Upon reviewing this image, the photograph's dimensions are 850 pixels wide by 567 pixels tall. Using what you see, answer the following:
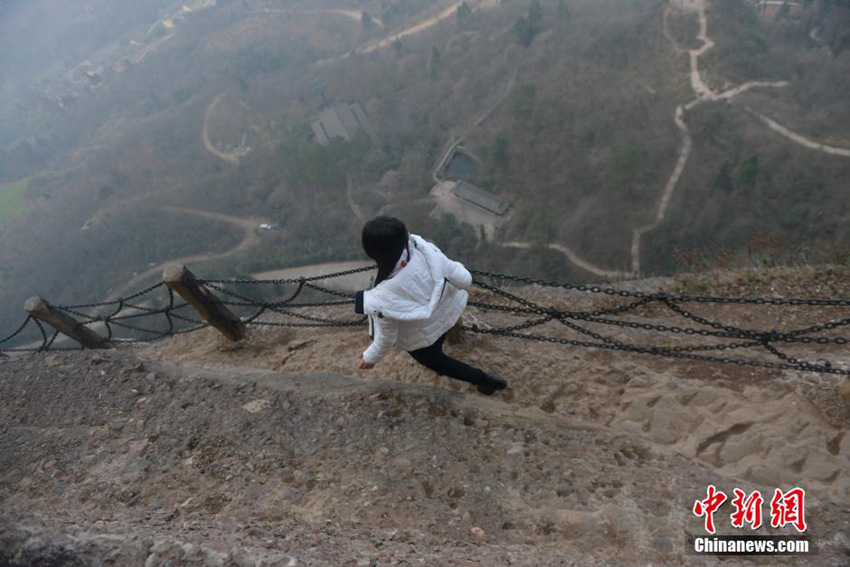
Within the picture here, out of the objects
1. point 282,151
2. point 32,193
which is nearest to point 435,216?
point 282,151

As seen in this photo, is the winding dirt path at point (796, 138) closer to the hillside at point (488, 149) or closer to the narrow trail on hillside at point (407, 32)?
the hillside at point (488, 149)

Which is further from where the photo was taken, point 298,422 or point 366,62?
point 366,62

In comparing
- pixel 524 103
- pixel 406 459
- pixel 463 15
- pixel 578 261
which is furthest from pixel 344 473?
pixel 463 15

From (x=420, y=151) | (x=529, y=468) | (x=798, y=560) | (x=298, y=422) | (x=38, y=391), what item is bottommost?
(x=420, y=151)

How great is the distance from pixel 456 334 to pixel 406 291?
1.67 m

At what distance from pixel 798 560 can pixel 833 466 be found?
3.08 ft

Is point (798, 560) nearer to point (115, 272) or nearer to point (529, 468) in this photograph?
point (529, 468)

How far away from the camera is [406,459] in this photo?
2.89 m

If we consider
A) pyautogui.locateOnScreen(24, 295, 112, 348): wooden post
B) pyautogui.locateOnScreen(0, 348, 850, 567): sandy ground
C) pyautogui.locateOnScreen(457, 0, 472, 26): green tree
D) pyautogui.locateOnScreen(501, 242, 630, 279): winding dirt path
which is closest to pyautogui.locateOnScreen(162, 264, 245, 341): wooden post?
pyautogui.locateOnScreen(0, 348, 850, 567): sandy ground

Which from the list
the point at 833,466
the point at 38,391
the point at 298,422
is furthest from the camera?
the point at 38,391

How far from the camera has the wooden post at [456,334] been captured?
391 cm

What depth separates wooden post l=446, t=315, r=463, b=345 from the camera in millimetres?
3908

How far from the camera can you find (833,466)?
2.83m

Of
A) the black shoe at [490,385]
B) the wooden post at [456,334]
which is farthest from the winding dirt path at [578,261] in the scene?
the black shoe at [490,385]
